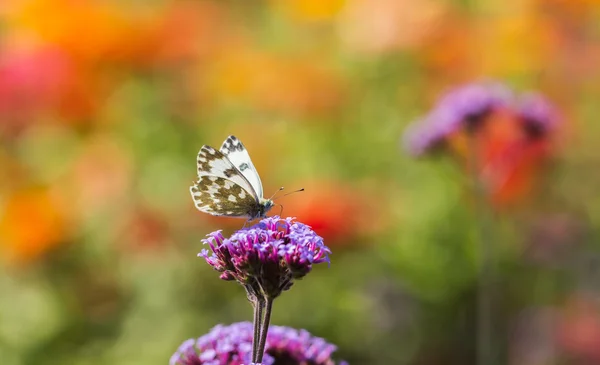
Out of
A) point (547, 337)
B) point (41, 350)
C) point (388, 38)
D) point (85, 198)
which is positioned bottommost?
point (547, 337)

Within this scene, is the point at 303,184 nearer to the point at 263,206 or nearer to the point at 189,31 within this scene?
the point at 189,31

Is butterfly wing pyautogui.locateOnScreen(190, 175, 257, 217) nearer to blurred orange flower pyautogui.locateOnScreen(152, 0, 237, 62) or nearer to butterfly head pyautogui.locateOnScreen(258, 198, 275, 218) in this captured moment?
butterfly head pyautogui.locateOnScreen(258, 198, 275, 218)

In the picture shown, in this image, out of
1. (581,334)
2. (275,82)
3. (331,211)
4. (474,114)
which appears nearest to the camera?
(474,114)

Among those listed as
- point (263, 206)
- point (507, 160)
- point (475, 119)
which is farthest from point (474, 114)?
point (263, 206)

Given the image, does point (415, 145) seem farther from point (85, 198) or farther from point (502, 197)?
point (85, 198)

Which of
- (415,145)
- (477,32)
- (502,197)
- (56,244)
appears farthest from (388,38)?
(56,244)

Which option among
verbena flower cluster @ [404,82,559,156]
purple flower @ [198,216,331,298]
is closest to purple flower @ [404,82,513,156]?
verbena flower cluster @ [404,82,559,156]
